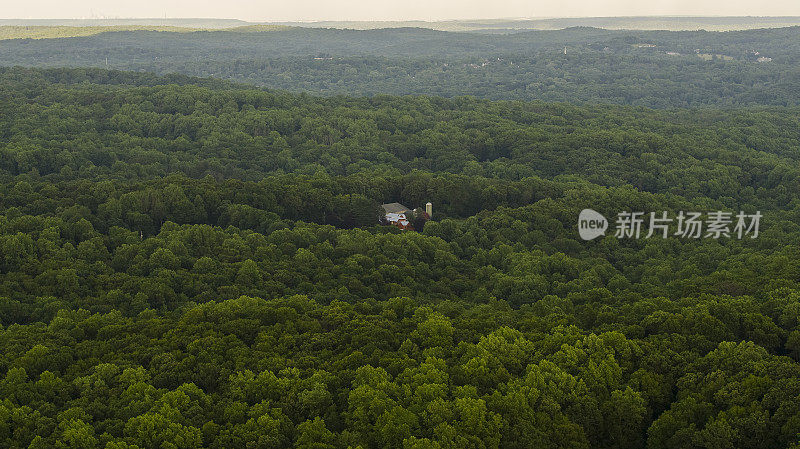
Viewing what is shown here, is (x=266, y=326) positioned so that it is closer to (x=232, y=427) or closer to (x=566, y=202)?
(x=232, y=427)

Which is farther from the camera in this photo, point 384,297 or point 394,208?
point 394,208

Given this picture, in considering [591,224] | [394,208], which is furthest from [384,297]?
[394,208]

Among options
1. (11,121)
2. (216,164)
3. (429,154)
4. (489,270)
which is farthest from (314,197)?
(11,121)

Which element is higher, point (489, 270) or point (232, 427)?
point (232, 427)

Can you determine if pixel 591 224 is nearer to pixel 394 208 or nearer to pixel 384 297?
pixel 394 208

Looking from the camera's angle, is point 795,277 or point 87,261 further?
point 87,261

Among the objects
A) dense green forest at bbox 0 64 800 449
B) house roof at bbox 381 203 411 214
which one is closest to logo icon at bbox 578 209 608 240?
dense green forest at bbox 0 64 800 449

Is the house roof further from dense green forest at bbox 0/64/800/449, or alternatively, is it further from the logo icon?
the logo icon
